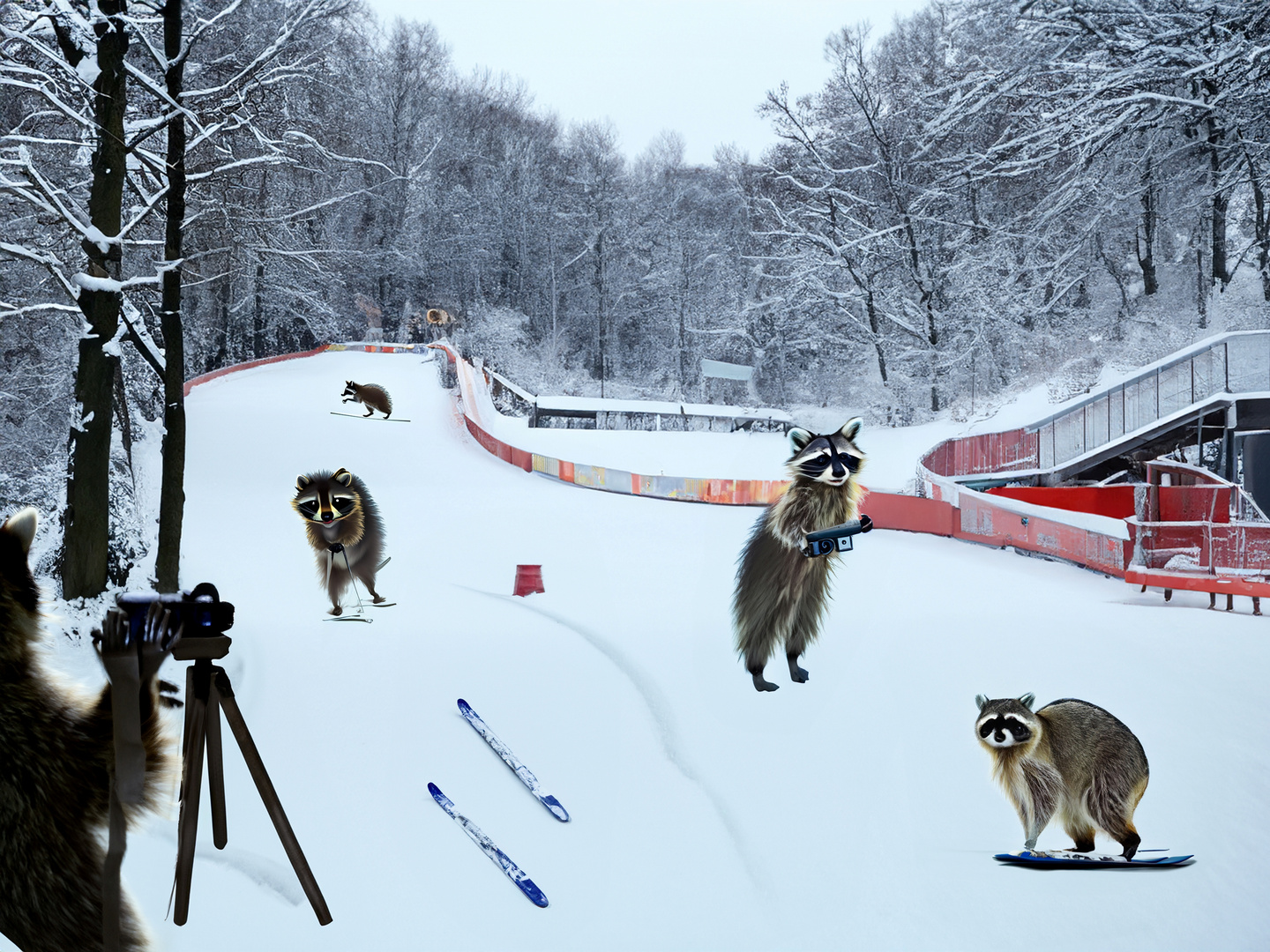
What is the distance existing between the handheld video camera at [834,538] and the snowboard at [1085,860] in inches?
41.6

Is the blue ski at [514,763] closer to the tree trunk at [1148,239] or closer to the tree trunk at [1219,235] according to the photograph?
the tree trunk at [1219,235]

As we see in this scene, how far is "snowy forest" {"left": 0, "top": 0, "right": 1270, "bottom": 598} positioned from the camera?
5.31 meters

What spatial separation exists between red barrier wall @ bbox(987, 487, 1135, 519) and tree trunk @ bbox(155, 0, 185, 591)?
6.40 metres

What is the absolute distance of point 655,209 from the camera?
2592 cm

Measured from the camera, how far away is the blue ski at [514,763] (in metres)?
2.96

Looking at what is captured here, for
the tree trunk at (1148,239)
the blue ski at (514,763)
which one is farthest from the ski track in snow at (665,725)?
the tree trunk at (1148,239)

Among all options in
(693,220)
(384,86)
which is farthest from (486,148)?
(384,86)

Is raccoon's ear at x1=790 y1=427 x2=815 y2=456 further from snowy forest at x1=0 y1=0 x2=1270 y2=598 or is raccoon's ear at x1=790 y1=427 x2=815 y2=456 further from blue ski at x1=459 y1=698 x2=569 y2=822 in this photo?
snowy forest at x1=0 y1=0 x2=1270 y2=598

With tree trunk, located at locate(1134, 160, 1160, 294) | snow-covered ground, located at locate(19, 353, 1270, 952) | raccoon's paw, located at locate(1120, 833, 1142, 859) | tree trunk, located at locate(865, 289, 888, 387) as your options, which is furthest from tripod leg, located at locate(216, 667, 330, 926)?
tree trunk, located at locate(865, 289, 888, 387)

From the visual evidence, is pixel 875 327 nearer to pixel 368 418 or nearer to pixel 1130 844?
pixel 368 418

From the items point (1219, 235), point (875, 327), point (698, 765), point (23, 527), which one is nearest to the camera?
point (23, 527)

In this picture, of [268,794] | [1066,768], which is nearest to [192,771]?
[268,794]

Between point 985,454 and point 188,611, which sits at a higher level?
point 985,454

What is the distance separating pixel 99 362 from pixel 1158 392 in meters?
8.84
